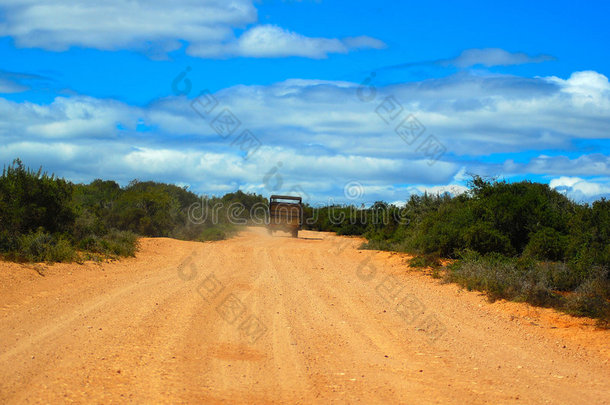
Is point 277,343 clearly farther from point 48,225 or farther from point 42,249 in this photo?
point 48,225

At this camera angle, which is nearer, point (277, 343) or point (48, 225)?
point (277, 343)

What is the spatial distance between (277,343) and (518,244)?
1111cm

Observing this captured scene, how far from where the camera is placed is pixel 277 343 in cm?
831

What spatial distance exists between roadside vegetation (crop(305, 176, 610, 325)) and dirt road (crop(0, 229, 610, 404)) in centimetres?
57

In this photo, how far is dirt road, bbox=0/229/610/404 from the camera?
6.16 meters

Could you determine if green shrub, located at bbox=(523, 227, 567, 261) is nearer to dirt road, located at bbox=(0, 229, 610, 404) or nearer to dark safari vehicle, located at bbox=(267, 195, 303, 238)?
dirt road, located at bbox=(0, 229, 610, 404)

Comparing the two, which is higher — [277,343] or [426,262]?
[426,262]

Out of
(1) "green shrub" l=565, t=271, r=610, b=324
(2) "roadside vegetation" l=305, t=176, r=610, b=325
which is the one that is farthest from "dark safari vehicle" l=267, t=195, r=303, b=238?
(1) "green shrub" l=565, t=271, r=610, b=324

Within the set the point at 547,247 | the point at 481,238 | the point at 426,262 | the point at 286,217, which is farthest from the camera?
the point at 286,217

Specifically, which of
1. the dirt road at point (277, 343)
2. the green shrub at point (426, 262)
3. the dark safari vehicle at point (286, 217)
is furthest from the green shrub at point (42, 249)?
the dark safari vehicle at point (286, 217)

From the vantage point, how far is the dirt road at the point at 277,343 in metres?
6.16

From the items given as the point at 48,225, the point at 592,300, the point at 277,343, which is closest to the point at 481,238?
the point at 592,300

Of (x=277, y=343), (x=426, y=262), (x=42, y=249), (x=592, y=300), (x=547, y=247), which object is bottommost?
(x=277, y=343)

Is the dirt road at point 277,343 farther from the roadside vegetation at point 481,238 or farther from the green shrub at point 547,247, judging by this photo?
the green shrub at point 547,247
